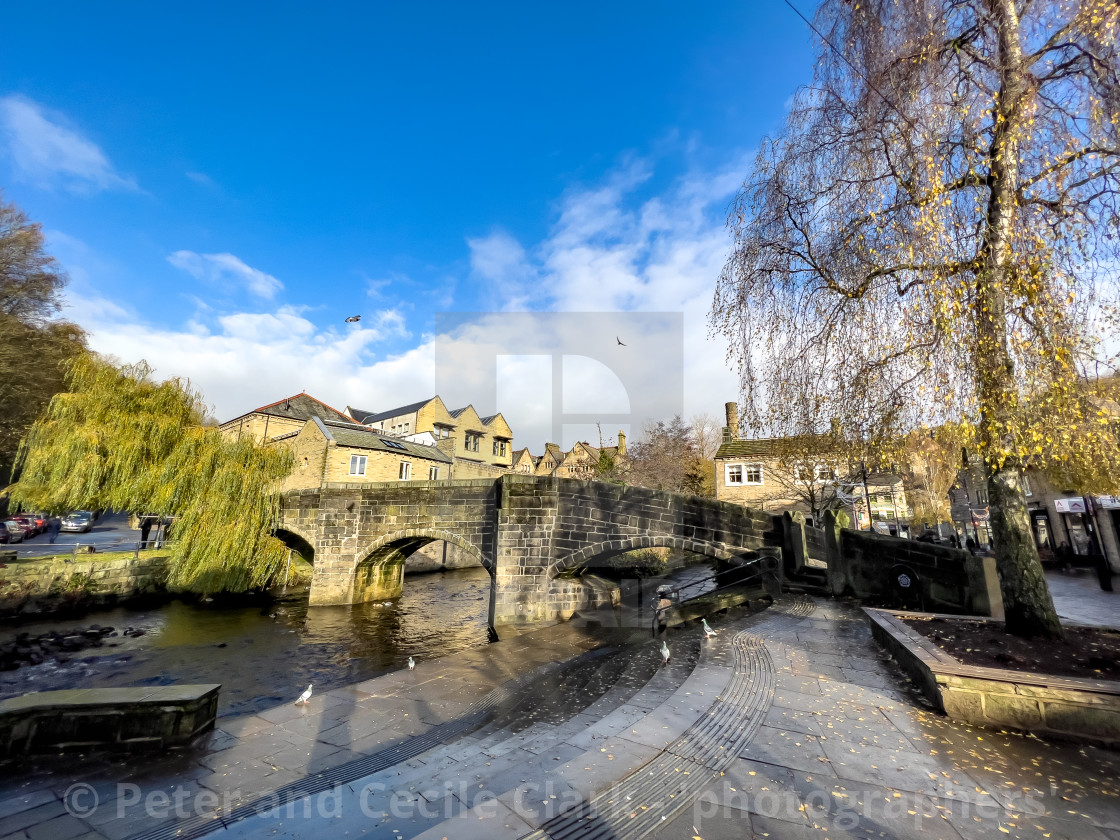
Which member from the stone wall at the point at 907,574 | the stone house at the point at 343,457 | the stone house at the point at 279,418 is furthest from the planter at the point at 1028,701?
the stone house at the point at 279,418

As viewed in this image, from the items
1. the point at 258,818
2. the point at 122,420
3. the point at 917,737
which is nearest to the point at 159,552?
the point at 122,420

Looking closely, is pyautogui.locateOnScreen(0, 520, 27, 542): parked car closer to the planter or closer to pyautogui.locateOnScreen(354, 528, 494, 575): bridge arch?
pyautogui.locateOnScreen(354, 528, 494, 575): bridge arch

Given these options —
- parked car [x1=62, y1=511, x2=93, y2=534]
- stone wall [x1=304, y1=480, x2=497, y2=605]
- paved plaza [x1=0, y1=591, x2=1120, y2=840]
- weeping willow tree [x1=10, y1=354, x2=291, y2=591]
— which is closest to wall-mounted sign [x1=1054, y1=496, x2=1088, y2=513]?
paved plaza [x1=0, y1=591, x2=1120, y2=840]

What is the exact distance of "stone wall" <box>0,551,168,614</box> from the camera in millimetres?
13781

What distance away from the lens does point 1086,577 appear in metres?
16.4

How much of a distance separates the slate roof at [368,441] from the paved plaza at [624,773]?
65.9 ft

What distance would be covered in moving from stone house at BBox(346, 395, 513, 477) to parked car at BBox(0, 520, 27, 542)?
736 inches

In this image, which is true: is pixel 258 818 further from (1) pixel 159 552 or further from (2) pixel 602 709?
(1) pixel 159 552

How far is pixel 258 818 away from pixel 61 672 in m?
10.1

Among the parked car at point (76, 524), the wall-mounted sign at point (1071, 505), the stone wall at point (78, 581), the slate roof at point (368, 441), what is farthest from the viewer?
the parked car at point (76, 524)

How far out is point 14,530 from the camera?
2391cm

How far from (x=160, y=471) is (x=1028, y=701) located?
20.5 metres

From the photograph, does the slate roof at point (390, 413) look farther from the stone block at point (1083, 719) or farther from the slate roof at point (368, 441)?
the stone block at point (1083, 719)

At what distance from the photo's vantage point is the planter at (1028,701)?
13.9 feet
